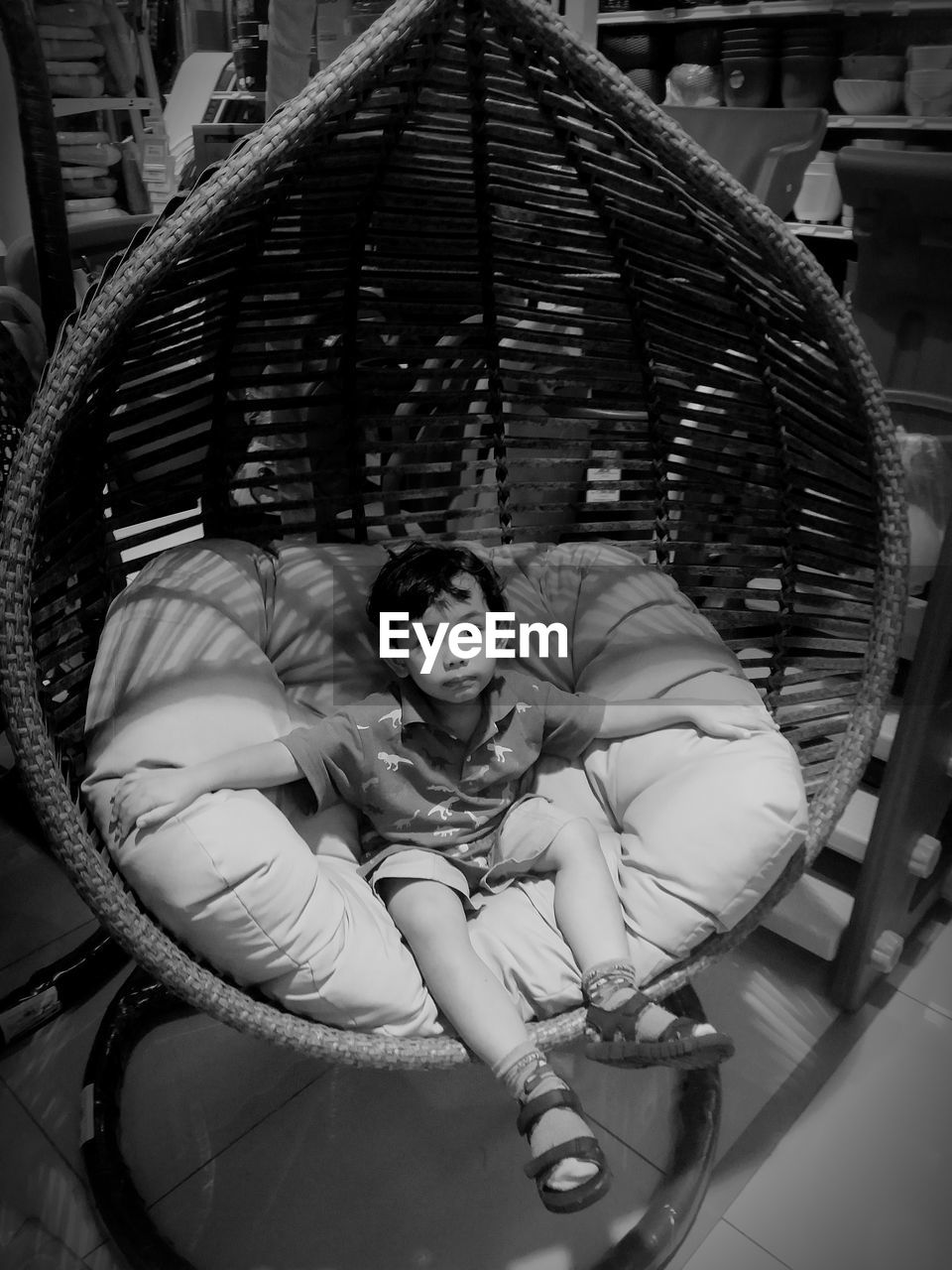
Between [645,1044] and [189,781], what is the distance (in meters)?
0.45

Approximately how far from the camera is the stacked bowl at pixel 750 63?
2.44 m

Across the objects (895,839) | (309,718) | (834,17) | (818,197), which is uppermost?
(834,17)

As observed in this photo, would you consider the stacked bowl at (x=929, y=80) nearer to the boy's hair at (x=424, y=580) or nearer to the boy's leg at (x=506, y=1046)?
the boy's hair at (x=424, y=580)

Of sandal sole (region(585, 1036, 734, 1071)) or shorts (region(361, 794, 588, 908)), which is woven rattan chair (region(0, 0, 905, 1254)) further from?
shorts (region(361, 794, 588, 908))

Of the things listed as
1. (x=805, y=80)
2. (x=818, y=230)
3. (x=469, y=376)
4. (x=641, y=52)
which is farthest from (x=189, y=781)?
(x=641, y=52)

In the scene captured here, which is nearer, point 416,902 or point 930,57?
point 416,902

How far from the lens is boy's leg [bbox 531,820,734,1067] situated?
0.81m

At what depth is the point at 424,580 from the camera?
1.04 meters

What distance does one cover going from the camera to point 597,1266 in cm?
91

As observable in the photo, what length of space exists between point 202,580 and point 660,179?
2.03 ft

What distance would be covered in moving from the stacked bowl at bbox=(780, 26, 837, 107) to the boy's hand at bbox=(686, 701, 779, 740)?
6.70 ft

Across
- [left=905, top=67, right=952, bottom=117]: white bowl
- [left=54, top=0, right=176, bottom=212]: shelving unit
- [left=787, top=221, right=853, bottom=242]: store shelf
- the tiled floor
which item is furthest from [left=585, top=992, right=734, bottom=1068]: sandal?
[left=787, top=221, right=853, bottom=242]: store shelf

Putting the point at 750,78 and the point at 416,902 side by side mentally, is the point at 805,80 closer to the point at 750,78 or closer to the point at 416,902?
the point at 750,78

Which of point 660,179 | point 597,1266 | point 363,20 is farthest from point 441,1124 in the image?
point 363,20
